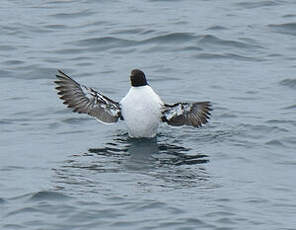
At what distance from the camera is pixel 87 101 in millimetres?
16297

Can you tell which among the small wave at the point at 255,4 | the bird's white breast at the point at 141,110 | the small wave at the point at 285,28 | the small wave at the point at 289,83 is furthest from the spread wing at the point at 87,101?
the small wave at the point at 255,4

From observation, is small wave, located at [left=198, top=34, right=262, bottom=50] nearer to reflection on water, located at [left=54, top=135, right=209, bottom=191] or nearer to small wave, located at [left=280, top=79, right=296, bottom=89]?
small wave, located at [left=280, top=79, right=296, bottom=89]

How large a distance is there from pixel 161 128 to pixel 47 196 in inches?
153

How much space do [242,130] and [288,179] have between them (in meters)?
2.41

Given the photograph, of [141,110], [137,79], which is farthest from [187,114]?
[137,79]

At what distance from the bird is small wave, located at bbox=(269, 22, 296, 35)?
621 cm

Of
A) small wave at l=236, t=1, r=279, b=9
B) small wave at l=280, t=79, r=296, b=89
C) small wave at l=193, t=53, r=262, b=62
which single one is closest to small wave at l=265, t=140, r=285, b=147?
small wave at l=280, t=79, r=296, b=89

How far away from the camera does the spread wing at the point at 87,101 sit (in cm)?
1614

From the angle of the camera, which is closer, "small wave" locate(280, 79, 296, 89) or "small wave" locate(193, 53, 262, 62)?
"small wave" locate(280, 79, 296, 89)

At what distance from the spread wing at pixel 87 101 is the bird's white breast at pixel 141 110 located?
204 mm

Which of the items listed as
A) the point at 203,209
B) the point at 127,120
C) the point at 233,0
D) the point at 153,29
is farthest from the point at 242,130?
the point at 233,0

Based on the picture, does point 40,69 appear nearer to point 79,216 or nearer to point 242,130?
point 242,130

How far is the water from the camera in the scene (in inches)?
507

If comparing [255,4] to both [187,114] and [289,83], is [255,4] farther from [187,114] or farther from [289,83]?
[187,114]
